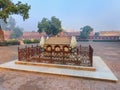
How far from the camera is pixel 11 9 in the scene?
70.7ft

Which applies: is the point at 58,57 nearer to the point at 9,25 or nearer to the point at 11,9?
the point at 11,9

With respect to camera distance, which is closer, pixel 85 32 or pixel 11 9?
pixel 11 9

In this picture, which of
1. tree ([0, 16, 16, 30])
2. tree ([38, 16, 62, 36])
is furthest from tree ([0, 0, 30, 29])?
tree ([0, 16, 16, 30])

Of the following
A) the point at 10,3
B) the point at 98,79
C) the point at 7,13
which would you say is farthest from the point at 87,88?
the point at 10,3

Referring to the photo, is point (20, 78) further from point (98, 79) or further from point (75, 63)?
point (98, 79)

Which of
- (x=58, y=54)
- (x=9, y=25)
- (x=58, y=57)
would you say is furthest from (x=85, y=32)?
(x=9, y=25)

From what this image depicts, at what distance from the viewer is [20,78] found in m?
5.71

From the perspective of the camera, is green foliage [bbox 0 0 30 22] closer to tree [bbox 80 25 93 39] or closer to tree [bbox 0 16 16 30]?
tree [bbox 80 25 93 39]

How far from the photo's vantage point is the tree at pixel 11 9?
20831 millimetres

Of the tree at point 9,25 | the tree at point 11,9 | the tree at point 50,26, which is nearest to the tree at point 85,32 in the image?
the tree at point 50,26

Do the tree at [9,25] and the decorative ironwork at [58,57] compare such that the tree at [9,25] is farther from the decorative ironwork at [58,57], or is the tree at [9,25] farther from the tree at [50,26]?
the decorative ironwork at [58,57]

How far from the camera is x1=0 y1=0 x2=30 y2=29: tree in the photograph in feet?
68.3

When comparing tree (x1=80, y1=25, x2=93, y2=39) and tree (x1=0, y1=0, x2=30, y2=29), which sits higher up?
tree (x1=0, y1=0, x2=30, y2=29)

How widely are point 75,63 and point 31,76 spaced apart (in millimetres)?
2606
